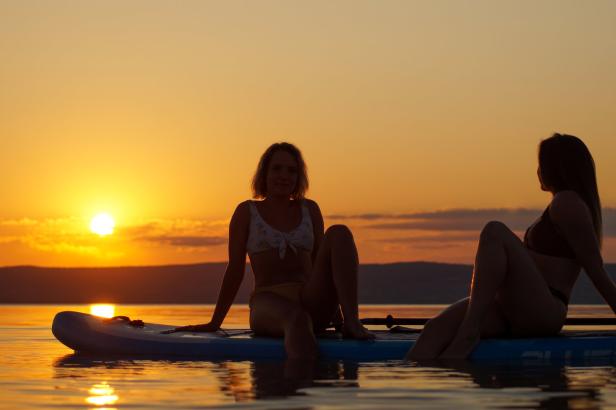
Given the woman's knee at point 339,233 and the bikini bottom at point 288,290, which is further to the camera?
the bikini bottom at point 288,290

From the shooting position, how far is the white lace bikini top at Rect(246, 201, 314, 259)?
8.85 meters

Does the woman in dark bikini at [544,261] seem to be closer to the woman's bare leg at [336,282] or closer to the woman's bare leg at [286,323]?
the woman's bare leg at [336,282]

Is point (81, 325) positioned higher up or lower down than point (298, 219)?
lower down

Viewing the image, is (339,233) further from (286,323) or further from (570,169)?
(570,169)

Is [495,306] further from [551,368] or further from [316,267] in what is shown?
[316,267]

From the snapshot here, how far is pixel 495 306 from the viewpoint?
804cm

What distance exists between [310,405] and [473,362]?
2.69 m

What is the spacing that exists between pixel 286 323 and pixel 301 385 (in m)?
2.06

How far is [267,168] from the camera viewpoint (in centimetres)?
898

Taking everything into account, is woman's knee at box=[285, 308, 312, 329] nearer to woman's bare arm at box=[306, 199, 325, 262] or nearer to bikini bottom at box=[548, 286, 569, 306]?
woman's bare arm at box=[306, 199, 325, 262]

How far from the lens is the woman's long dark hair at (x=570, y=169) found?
24.8 ft

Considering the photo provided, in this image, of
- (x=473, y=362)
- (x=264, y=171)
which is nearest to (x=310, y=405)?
(x=473, y=362)

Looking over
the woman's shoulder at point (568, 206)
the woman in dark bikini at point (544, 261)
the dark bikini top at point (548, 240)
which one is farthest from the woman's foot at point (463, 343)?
the woman's shoulder at point (568, 206)

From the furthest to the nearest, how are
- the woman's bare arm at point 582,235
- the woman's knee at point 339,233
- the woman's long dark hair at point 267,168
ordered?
1. the woman's long dark hair at point 267,168
2. the woman's knee at point 339,233
3. the woman's bare arm at point 582,235
